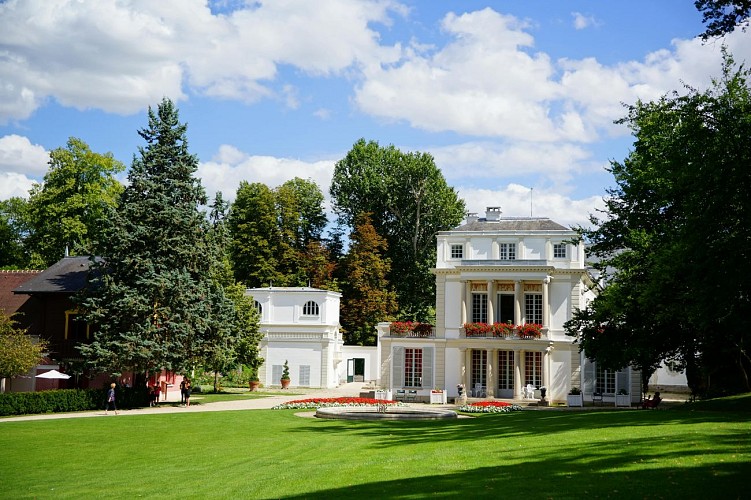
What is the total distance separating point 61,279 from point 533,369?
28219 millimetres

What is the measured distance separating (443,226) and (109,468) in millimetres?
53521

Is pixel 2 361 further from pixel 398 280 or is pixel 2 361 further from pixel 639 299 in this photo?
pixel 398 280

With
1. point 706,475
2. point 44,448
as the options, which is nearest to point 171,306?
point 44,448

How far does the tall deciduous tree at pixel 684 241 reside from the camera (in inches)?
730

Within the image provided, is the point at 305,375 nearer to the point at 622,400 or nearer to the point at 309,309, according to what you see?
the point at 309,309

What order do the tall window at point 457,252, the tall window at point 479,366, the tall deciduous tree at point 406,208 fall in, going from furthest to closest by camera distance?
the tall deciduous tree at point 406,208, the tall window at point 457,252, the tall window at point 479,366

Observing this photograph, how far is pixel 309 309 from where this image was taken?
55.3 m

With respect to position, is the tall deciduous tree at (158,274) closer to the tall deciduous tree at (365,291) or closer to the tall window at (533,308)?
the tall window at (533,308)

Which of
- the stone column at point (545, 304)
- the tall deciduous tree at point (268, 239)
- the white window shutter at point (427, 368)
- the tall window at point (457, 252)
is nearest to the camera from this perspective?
the stone column at point (545, 304)

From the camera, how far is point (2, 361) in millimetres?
35375

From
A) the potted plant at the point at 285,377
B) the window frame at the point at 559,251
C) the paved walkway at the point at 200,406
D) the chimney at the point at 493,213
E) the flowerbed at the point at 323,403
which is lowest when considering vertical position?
the paved walkway at the point at 200,406

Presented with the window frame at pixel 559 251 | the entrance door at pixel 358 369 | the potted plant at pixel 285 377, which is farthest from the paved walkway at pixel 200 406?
the window frame at pixel 559 251

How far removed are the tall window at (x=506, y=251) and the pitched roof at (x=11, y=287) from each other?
28.4 m

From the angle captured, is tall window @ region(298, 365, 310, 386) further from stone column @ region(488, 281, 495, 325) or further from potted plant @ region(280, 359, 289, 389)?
stone column @ region(488, 281, 495, 325)
